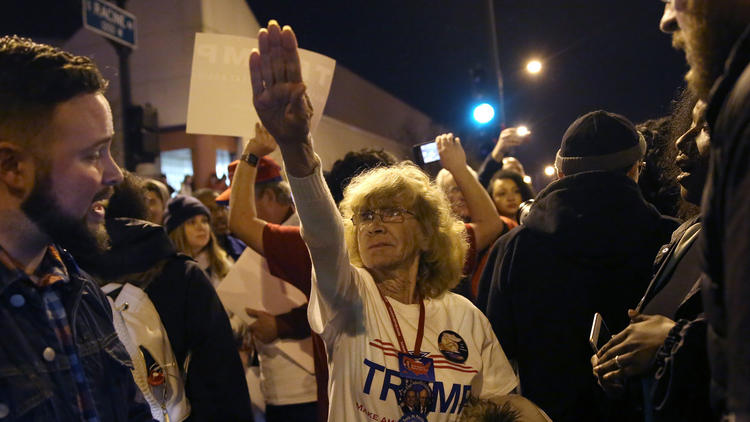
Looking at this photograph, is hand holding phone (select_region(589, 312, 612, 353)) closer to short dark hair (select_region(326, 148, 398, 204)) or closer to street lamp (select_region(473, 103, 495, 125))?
short dark hair (select_region(326, 148, 398, 204))

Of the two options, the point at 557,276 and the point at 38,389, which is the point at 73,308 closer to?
the point at 38,389

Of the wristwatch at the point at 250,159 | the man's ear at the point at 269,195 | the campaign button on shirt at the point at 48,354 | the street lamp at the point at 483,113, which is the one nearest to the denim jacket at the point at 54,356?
the campaign button on shirt at the point at 48,354

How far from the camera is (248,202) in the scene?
10.4 feet

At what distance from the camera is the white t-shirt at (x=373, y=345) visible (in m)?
2.10

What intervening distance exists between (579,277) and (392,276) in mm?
777

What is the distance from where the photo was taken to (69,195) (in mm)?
1498

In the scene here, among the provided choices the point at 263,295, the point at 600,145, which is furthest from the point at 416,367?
the point at 263,295

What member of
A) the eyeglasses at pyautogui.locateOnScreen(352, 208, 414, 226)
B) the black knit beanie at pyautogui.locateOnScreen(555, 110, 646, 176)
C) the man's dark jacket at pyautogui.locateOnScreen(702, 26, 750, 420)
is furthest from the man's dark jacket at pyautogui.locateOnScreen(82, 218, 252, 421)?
the man's dark jacket at pyautogui.locateOnScreen(702, 26, 750, 420)

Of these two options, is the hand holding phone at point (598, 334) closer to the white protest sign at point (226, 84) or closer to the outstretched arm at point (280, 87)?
the outstretched arm at point (280, 87)

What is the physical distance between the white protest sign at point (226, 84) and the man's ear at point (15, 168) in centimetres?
191

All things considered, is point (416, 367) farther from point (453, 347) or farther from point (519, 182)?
point (519, 182)

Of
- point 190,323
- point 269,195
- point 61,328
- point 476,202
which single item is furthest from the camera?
point 269,195

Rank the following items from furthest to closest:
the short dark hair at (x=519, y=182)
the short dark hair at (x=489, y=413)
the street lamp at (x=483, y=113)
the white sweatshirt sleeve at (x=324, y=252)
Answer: the street lamp at (x=483, y=113) → the short dark hair at (x=519, y=182) → the short dark hair at (x=489, y=413) → the white sweatshirt sleeve at (x=324, y=252)

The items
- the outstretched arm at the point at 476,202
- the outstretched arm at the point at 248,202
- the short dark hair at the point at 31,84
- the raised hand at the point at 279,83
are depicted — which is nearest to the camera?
the short dark hair at the point at 31,84
